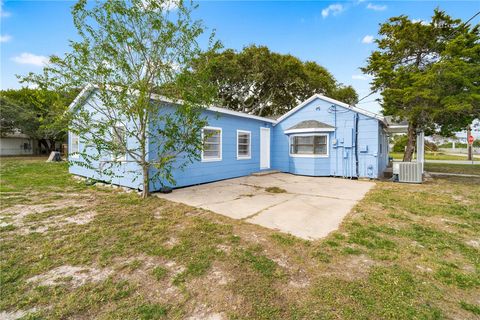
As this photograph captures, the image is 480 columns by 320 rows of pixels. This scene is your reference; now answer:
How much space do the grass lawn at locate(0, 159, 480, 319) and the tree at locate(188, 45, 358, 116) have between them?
1423 cm

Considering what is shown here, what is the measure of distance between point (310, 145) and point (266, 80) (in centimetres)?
1037

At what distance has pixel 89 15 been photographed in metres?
4.95

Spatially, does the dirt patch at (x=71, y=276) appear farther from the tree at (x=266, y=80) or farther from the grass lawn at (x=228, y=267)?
the tree at (x=266, y=80)

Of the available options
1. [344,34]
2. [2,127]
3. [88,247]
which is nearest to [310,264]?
[88,247]

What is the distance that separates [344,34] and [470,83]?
5.77 metres

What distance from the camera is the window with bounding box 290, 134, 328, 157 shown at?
10648 millimetres

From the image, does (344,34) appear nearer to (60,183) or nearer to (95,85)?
(95,85)

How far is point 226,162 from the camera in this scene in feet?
30.8

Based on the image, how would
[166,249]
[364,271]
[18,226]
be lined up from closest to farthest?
1. [364,271]
2. [166,249]
3. [18,226]

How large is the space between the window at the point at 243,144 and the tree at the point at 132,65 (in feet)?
15.1

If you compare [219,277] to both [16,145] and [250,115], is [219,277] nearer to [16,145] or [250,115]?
[250,115]

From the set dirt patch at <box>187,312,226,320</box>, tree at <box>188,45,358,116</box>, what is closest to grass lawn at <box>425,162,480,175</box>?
tree at <box>188,45,358,116</box>

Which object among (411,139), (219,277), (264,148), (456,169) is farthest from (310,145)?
(456,169)

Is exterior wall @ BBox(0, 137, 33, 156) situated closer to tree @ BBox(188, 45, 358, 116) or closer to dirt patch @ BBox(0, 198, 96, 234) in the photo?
tree @ BBox(188, 45, 358, 116)
